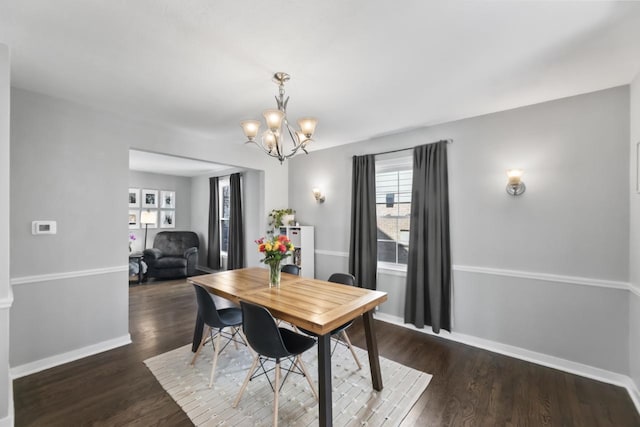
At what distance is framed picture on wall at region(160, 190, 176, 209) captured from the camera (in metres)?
7.07

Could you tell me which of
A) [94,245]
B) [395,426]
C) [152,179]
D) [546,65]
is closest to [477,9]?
[546,65]

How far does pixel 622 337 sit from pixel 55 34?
5023mm

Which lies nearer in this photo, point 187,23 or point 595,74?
point 187,23

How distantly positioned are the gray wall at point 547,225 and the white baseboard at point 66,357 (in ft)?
12.9

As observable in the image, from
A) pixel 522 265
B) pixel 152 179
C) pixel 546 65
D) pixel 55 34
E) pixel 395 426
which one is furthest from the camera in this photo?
pixel 152 179

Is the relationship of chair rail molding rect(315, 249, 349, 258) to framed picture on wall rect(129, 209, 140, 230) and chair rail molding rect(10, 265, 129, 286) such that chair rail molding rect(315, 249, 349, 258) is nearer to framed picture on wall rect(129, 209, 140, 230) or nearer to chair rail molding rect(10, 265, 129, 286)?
chair rail molding rect(10, 265, 129, 286)

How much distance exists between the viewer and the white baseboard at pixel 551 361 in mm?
2325

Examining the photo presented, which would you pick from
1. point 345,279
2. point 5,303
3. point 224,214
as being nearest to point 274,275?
point 345,279

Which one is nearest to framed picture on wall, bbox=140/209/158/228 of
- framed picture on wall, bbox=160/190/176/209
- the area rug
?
framed picture on wall, bbox=160/190/176/209

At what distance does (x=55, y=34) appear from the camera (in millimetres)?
1752

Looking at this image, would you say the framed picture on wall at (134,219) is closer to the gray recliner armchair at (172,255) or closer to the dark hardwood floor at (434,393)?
the gray recliner armchair at (172,255)

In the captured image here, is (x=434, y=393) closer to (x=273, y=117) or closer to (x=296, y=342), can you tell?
(x=296, y=342)

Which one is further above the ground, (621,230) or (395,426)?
(621,230)

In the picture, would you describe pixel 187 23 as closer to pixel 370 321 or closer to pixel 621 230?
pixel 370 321
